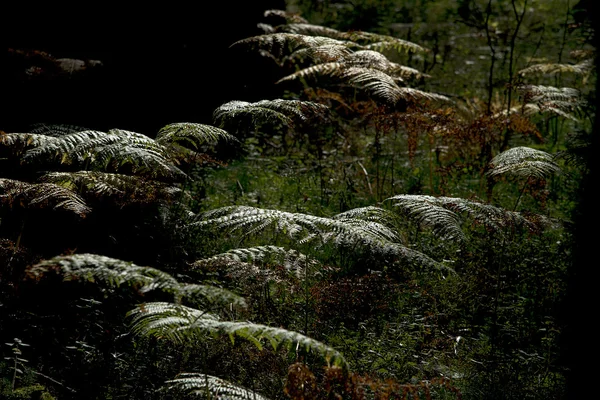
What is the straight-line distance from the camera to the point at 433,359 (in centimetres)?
412

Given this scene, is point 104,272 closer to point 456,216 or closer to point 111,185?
point 111,185

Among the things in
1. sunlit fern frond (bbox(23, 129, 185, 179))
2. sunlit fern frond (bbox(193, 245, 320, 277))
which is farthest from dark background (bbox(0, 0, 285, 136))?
sunlit fern frond (bbox(193, 245, 320, 277))

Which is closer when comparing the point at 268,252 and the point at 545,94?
the point at 268,252

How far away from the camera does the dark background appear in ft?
23.6

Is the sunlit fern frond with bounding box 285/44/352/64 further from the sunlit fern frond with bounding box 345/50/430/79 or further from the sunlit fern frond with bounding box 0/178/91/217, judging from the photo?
the sunlit fern frond with bounding box 0/178/91/217

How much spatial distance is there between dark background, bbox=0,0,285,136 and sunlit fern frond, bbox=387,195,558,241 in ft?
12.1

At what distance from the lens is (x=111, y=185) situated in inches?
163

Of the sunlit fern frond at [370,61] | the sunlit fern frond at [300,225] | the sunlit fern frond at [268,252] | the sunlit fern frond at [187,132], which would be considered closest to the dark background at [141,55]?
the sunlit fern frond at [370,61]

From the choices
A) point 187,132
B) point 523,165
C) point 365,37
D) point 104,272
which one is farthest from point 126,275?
point 365,37

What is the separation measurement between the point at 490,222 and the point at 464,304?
0.83 m

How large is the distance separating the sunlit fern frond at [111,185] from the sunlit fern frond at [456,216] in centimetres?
149

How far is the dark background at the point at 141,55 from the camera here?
720 centimetres

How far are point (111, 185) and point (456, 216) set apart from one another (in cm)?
213

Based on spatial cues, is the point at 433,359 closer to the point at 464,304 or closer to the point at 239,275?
the point at 464,304
